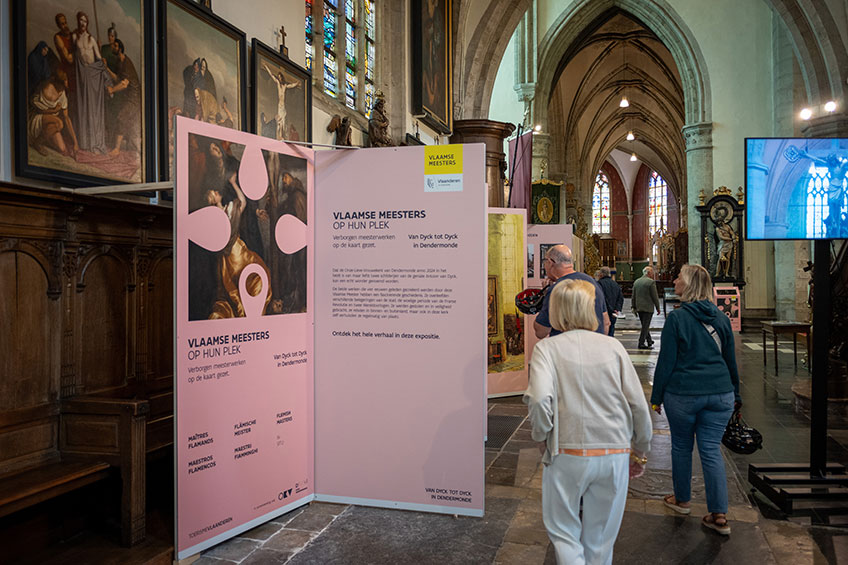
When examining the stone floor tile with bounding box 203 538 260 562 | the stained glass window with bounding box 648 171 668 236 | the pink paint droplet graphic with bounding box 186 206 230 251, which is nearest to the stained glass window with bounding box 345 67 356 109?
the pink paint droplet graphic with bounding box 186 206 230 251

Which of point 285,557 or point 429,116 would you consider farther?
point 429,116

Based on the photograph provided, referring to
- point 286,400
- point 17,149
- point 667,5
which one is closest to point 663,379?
point 286,400

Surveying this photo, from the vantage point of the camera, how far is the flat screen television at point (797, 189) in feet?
13.2

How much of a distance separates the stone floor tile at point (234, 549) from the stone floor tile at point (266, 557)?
50 millimetres

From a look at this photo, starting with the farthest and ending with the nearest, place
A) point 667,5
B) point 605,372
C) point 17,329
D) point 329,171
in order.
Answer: point 667,5, point 329,171, point 17,329, point 605,372

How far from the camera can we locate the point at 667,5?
61.1 feet

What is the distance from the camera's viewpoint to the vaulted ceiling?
2600cm

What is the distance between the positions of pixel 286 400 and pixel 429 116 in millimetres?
6843

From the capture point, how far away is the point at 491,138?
12.0 meters

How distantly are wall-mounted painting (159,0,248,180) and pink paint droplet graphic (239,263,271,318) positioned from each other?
1.27 meters

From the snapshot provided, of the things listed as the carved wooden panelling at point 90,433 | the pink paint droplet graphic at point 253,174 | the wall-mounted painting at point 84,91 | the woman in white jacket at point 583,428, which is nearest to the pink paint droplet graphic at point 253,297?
the pink paint droplet graphic at point 253,174

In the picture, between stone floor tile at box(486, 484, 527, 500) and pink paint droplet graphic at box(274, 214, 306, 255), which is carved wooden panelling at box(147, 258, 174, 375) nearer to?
pink paint droplet graphic at box(274, 214, 306, 255)

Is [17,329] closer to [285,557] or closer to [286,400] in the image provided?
[286,400]

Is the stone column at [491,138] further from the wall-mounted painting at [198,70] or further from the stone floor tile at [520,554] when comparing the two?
the stone floor tile at [520,554]
